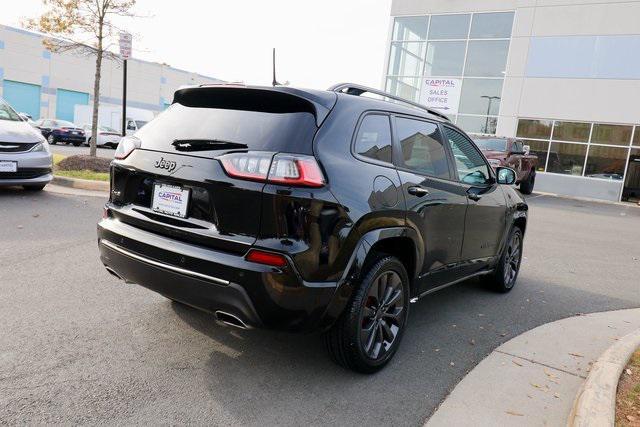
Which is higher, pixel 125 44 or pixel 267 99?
pixel 125 44

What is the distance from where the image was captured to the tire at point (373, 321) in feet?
10.2

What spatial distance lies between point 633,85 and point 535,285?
18452 millimetres

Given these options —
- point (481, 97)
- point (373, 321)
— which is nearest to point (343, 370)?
point (373, 321)

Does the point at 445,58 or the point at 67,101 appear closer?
the point at 445,58

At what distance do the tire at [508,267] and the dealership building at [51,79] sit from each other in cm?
3405

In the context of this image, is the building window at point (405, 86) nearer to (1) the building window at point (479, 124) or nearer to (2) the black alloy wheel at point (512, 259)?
(1) the building window at point (479, 124)

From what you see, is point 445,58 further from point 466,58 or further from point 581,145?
point 581,145

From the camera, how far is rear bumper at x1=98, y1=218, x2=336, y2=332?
2.72 metres

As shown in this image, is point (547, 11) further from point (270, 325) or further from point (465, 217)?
point (270, 325)

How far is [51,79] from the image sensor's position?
42844mm

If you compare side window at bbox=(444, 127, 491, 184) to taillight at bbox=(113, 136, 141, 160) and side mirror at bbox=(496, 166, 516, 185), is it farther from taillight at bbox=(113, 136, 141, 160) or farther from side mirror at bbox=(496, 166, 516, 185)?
taillight at bbox=(113, 136, 141, 160)

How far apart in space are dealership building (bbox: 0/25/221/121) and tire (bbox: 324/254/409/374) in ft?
117

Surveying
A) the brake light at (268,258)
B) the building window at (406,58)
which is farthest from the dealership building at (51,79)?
the brake light at (268,258)

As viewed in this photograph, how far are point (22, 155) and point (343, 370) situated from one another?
22.5 ft
